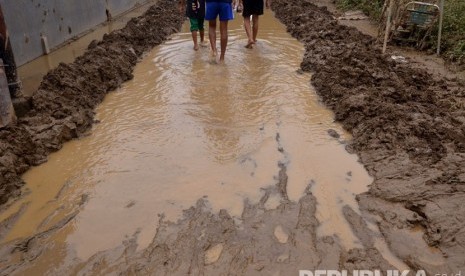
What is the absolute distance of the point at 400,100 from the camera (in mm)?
4875

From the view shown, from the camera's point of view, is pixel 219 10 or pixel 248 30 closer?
pixel 219 10

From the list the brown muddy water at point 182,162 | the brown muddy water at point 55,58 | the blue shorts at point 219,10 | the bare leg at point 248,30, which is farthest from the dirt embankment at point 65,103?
the bare leg at point 248,30

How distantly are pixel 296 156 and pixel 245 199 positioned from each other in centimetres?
94

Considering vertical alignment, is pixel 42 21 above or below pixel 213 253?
above

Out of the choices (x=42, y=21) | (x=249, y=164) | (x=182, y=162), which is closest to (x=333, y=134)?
(x=249, y=164)

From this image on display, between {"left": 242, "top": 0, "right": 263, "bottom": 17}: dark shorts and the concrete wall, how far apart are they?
12.2 ft

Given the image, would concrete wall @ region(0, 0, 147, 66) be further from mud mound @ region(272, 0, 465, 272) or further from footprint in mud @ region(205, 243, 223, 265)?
footprint in mud @ region(205, 243, 223, 265)

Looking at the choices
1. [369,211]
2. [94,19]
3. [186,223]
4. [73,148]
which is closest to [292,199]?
[369,211]

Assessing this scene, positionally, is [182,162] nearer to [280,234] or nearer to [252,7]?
[280,234]

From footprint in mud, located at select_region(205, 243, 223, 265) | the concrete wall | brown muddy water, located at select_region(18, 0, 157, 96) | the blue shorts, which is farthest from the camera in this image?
the concrete wall

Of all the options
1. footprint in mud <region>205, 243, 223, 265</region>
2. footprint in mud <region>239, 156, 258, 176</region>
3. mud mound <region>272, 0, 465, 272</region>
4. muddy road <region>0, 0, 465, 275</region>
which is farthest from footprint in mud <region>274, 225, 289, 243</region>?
footprint in mud <region>239, 156, 258, 176</region>

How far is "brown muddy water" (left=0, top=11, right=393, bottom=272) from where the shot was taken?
3041 mm

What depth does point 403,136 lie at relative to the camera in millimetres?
3975

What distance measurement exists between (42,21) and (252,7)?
390 centimetres
